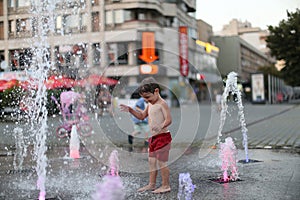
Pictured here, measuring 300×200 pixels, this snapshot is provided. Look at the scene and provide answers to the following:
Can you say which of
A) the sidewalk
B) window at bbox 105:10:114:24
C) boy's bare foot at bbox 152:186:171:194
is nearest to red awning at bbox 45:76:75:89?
the sidewalk

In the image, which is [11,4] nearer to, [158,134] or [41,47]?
[41,47]

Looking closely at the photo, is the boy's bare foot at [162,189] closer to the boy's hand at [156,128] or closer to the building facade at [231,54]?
the boy's hand at [156,128]

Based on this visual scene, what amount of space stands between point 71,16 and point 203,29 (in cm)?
6112

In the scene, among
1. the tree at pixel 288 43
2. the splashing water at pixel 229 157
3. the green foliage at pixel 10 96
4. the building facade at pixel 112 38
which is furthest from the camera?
the tree at pixel 288 43

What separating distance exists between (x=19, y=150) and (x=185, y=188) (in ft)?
18.1

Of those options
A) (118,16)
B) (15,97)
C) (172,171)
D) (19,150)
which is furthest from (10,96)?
(118,16)

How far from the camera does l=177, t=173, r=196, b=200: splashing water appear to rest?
483cm

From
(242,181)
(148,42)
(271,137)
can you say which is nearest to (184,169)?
(242,181)

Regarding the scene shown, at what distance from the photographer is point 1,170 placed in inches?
278

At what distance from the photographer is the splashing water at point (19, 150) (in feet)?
24.9

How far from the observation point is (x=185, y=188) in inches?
202

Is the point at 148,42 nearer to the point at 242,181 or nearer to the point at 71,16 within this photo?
the point at 71,16

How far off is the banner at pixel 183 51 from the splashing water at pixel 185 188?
36151 mm

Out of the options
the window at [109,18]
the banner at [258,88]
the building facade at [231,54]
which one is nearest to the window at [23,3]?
the window at [109,18]
